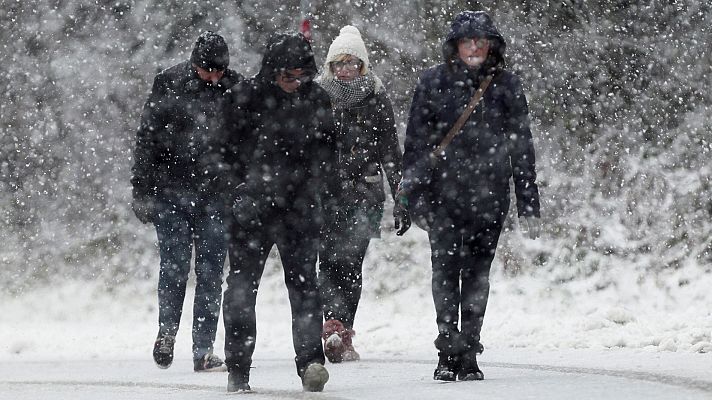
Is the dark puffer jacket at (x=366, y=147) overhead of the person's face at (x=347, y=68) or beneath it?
beneath

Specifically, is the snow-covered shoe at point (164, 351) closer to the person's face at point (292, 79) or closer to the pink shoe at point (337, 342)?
A: the pink shoe at point (337, 342)

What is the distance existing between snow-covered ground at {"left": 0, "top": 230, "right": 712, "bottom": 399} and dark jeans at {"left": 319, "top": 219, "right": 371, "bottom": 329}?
0.44 metres

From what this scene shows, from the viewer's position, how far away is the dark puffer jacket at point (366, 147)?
31.7 ft

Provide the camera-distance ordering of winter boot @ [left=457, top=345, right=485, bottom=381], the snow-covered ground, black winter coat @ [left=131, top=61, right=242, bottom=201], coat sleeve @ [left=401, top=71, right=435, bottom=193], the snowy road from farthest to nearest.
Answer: black winter coat @ [left=131, top=61, right=242, bottom=201] → coat sleeve @ [left=401, top=71, right=435, bottom=193] → winter boot @ [left=457, top=345, right=485, bottom=381] → the snow-covered ground → the snowy road

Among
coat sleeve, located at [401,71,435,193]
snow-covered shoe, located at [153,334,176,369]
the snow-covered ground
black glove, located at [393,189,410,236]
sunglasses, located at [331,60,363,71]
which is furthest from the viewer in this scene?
sunglasses, located at [331,60,363,71]

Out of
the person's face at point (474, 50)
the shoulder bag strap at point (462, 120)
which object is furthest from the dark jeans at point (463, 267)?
the person's face at point (474, 50)

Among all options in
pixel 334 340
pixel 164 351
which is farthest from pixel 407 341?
pixel 164 351

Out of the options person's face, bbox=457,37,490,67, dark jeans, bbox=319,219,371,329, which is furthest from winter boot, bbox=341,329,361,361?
person's face, bbox=457,37,490,67

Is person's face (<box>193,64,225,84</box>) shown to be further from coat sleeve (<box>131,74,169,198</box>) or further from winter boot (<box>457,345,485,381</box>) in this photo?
winter boot (<box>457,345,485,381</box>)

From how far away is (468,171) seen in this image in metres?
7.58

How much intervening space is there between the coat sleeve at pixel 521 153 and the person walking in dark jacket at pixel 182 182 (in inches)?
100

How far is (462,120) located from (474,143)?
5.7 inches

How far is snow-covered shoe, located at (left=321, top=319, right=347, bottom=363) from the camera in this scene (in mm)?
9523

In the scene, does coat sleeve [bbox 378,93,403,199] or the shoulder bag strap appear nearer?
the shoulder bag strap
